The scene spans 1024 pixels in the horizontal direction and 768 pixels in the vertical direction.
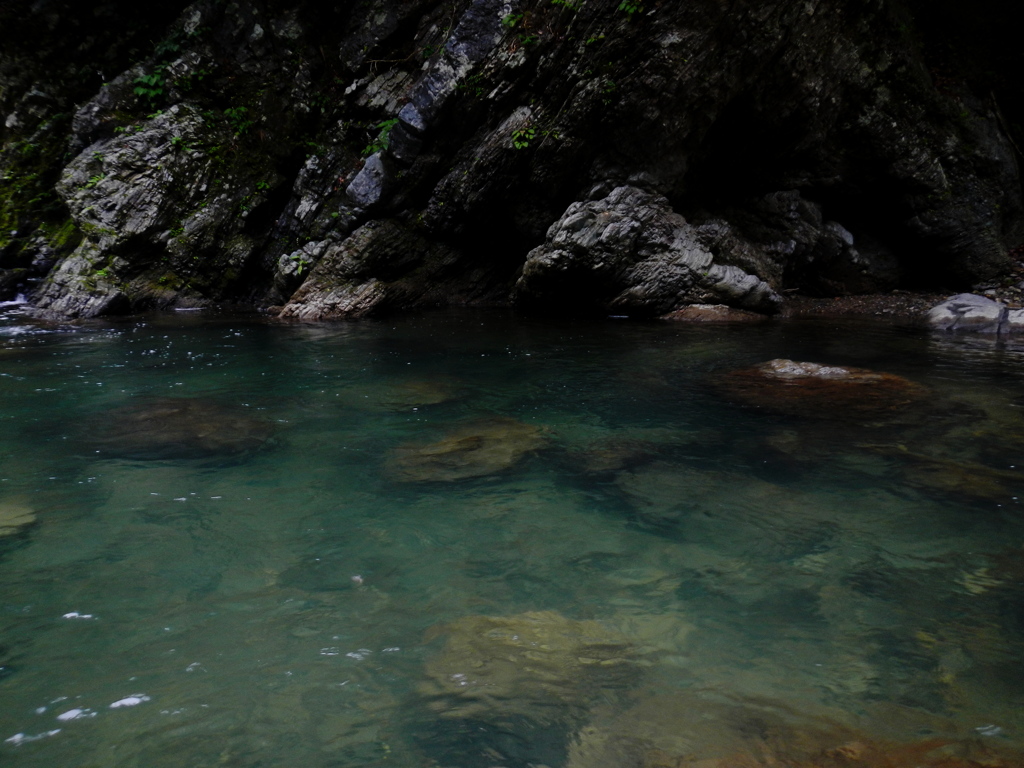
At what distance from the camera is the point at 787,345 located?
9883 mm

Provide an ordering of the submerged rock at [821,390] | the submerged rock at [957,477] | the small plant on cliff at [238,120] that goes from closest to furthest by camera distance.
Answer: the submerged rock at [957,477] → the submerged rock at [821,390] → the small plant on cliff at [238,120]

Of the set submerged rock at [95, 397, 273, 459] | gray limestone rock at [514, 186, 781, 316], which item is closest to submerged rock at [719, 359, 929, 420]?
submerged rock at [95, 397, 273, 459]

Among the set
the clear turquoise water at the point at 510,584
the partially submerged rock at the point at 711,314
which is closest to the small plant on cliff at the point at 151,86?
→ the clear turquoise water at the point at 510,584

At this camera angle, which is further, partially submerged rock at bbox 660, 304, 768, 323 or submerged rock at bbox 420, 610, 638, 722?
partially submerged rock at bbox 660, 304, 768, 323

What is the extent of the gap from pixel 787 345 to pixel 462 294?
877 cm

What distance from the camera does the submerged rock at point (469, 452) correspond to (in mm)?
4852

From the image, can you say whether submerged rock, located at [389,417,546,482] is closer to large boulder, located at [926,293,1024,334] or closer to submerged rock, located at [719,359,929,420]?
submerged rock, located at [719,359,929,420]

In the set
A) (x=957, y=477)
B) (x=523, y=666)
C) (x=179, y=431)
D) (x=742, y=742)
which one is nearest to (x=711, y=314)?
(x=957, y=477)

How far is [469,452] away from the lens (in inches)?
207

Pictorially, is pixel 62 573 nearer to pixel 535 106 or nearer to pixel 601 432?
pixel 601 432

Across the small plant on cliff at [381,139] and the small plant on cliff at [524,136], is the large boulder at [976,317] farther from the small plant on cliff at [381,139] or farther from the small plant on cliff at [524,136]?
the small plant on cliff at [381,139]

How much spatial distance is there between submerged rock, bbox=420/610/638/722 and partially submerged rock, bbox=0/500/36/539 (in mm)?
2922

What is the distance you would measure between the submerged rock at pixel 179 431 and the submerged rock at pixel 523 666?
10.8 ft

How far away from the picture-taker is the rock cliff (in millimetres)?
12820
